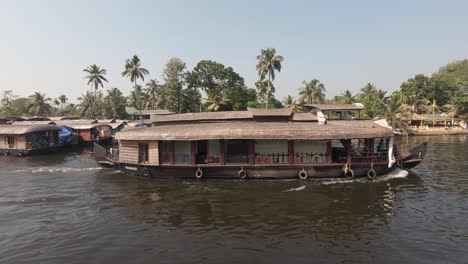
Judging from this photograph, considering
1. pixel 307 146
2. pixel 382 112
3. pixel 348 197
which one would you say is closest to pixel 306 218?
pixel 348 197

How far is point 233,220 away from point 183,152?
6912mm

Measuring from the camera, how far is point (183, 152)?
17.4 meters

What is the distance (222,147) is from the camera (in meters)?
16.5

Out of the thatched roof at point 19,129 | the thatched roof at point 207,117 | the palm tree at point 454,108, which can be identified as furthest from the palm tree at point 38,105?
the palm tree at point 454,108

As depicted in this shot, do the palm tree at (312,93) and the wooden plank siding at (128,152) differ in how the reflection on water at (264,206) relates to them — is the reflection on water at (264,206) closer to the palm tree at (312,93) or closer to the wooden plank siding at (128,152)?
the wooden plank siding at (128,152)

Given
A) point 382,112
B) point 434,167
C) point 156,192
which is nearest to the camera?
point 156,192

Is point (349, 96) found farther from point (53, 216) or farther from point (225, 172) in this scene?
point (53, 216)

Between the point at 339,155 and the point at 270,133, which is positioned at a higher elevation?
the point at 270,133

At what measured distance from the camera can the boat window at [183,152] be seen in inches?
675

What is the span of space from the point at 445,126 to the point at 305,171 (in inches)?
1834

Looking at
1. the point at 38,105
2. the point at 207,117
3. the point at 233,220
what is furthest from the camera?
the point at 38,105

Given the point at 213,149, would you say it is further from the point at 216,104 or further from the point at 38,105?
the point at 38,105

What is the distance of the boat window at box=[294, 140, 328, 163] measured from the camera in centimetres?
1661

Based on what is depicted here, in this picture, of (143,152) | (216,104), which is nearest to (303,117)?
(143,152)
